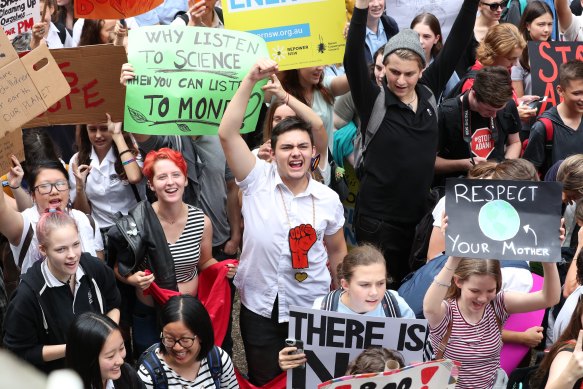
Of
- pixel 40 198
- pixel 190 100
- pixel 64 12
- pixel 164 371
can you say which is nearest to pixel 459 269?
pixel 164 371

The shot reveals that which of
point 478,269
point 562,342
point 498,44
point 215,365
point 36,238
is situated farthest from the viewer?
point 498,44

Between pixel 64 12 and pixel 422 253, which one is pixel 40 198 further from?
pixel 64 12

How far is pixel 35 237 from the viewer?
471 cm

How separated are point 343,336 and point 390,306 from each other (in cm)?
33

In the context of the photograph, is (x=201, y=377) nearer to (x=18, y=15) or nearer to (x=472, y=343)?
(x=472, y=343)

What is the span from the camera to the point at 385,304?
4.15m

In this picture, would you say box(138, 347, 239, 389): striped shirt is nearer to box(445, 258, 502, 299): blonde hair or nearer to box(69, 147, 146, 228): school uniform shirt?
box(445, 258, 502, 299): blonde hair

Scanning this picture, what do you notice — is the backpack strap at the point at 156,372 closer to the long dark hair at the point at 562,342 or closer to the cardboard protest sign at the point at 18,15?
the long dark hair at the point at 562,342

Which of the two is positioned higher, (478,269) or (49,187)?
(49,187)

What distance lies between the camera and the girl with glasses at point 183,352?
4.17 meters

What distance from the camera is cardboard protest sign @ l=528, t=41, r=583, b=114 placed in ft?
22.5

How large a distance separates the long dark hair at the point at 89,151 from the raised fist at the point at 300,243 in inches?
54.8

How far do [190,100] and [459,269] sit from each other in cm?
203

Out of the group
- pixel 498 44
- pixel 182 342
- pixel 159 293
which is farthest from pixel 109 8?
pixel 498 44
